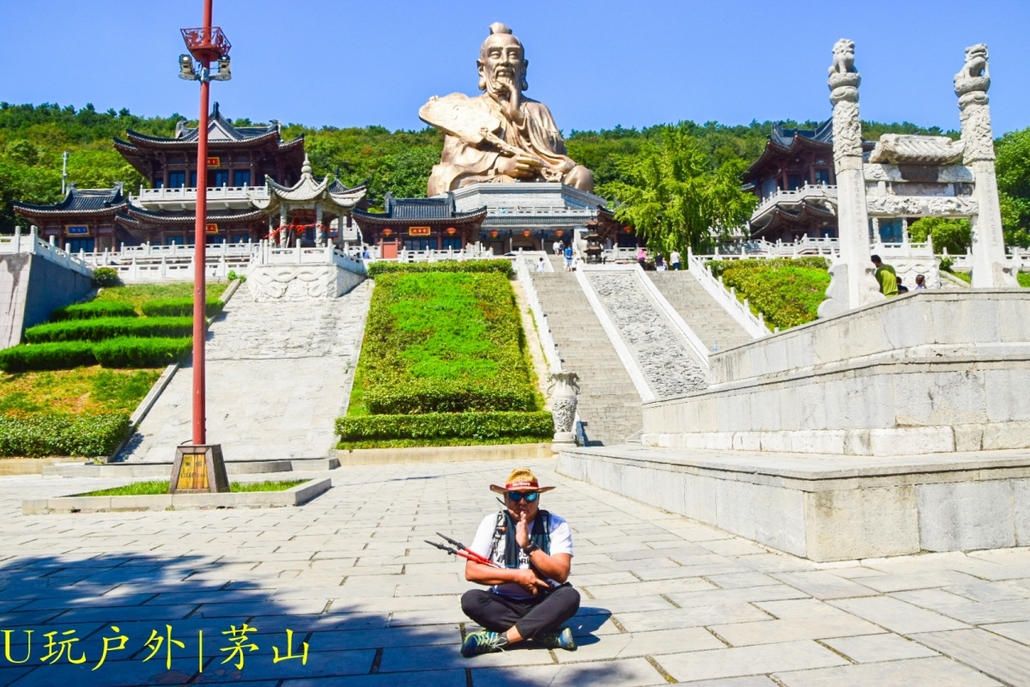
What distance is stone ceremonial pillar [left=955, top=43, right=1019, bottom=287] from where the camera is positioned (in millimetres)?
10586

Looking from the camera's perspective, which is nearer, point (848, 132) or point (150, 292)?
point (848, 132)

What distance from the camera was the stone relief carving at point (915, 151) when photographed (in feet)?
35.2

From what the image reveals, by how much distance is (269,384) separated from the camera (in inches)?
832

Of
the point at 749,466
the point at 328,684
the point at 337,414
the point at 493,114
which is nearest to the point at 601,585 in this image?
the point at 749,466

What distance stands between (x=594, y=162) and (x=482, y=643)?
79701 millimetres

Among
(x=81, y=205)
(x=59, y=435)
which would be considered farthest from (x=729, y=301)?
(x=81, y=205)

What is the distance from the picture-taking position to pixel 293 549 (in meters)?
6.34

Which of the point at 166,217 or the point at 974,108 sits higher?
the point at 166,217

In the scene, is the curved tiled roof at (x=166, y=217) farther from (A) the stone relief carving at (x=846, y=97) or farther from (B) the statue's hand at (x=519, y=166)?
(A) the stone relief carving at (x=846, y=97)

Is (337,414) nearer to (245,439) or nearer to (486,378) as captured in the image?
(245,439)

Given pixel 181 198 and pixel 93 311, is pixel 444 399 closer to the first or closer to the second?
pixel 93 311

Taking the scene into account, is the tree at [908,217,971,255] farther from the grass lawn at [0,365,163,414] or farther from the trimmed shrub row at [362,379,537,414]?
the grass lawn at [0,365,163,414]

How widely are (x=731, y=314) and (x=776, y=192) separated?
24.3 meters

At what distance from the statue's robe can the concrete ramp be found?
916 inches
